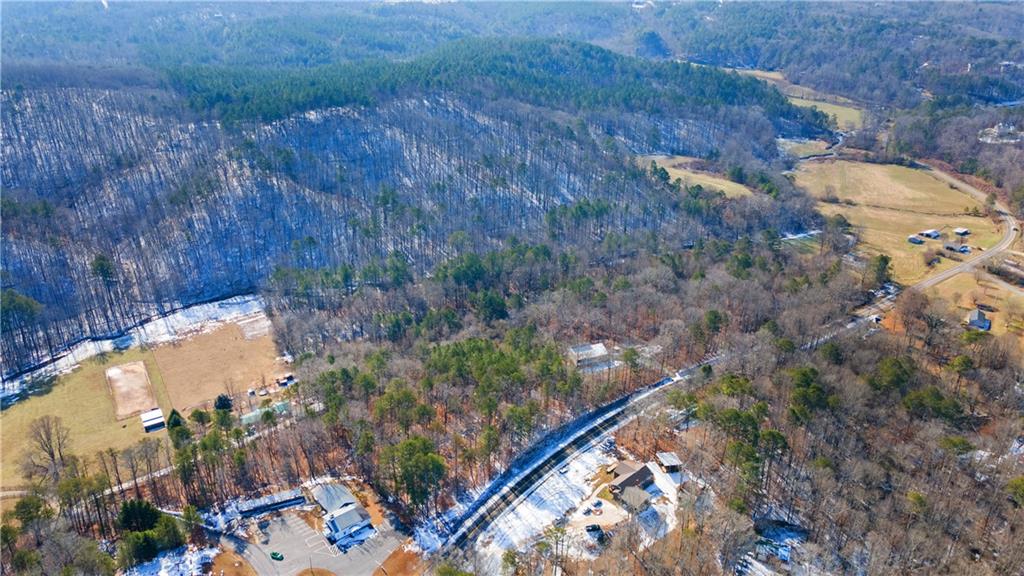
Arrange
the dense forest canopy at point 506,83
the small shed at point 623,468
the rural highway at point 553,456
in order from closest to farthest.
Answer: the rural highway at point 553,456 → the small shed at point 623,468 → the dense forest canopy at point 506,83

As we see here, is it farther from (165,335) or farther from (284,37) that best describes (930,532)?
(284,37)

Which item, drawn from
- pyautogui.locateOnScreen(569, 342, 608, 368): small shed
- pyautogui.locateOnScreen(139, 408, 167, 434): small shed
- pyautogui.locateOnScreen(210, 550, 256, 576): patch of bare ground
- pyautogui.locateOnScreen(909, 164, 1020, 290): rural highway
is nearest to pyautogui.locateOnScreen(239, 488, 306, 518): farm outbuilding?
pyautogui.locateOnScreen(210, 550, 256, 576): patch of bare ground

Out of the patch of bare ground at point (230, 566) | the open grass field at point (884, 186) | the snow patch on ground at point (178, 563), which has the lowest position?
the patch of bare ground at point (230, 566)

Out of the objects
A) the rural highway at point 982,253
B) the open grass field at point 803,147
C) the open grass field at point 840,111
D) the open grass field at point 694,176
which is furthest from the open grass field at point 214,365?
the open grass field at point 840,111

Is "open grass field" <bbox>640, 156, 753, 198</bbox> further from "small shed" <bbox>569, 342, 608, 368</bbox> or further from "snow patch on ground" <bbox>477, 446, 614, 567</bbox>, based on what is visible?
"snow patch on ground" <bbox>477, 446, 614, 567</bbox>

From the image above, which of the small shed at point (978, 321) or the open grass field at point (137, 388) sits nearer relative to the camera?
the open grass field at point (137, 388)

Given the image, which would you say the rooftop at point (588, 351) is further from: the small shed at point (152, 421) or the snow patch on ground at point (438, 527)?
the small shed at point (152, 421)

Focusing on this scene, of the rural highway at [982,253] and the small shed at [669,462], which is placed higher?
the rural highway at [982,253]

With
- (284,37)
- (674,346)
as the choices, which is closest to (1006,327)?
(674,346)
